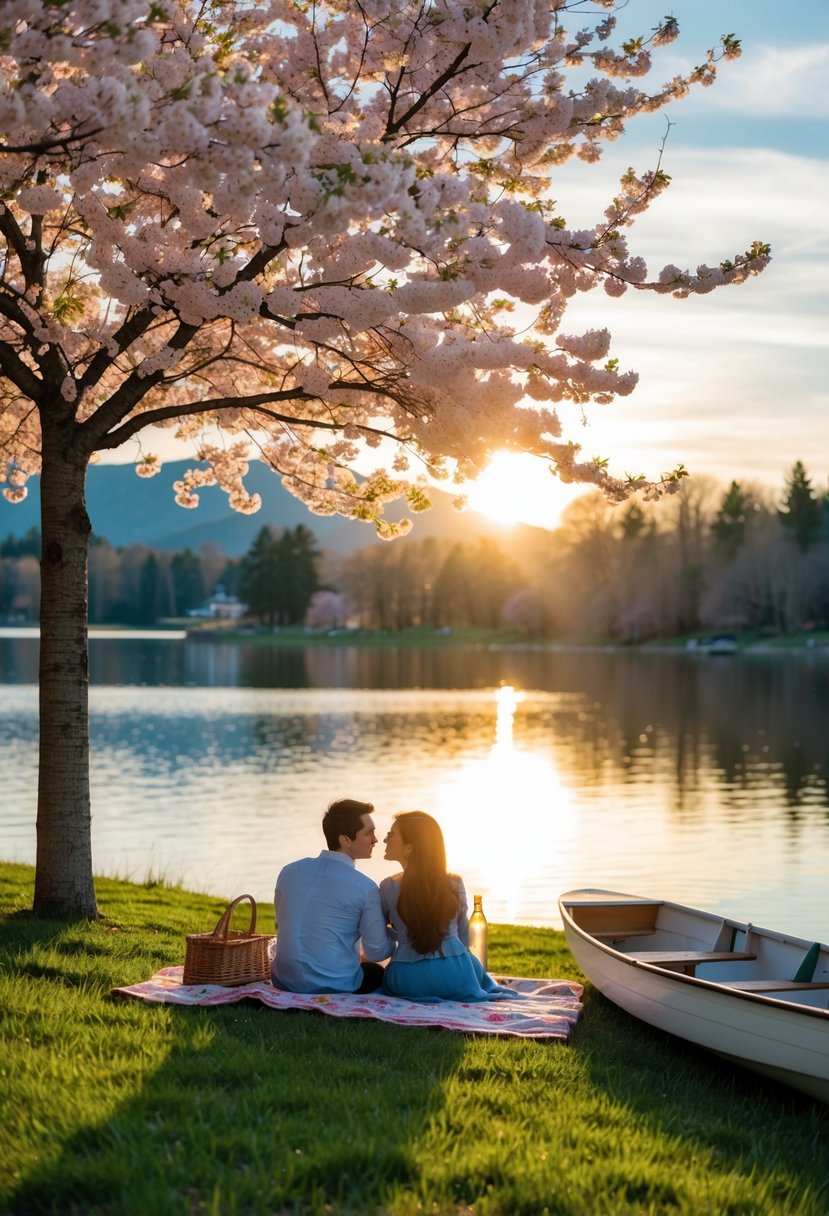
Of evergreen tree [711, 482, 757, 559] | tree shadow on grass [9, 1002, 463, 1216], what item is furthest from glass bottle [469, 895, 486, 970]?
evergreen tree [711, 482, 757, 559]

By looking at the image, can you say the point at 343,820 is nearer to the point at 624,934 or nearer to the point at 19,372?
the point at 624,934

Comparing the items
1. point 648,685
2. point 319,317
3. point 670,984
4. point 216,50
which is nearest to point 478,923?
point 670,984

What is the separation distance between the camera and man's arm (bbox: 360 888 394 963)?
8180 mm

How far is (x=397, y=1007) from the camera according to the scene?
7.84 metres

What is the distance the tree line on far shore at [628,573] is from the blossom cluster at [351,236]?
3792 inches

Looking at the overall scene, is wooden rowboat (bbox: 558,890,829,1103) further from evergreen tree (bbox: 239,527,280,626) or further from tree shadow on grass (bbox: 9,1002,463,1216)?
evergreen tree (bbox: 239,527,280,626)

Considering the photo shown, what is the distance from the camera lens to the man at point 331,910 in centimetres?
811

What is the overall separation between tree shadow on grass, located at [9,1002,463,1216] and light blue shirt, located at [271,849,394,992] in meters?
0.96

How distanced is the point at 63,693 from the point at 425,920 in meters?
3.90

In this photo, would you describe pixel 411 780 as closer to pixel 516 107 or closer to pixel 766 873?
pixel 766 873

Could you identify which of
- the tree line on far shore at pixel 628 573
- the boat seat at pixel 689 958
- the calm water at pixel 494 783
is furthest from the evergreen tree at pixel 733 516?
the boat seat at pixel 689 958

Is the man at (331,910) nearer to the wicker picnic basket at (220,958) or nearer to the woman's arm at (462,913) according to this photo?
the wicker picnic basket at (220,958)

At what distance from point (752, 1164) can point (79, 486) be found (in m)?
7.37

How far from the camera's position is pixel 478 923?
9.34m
